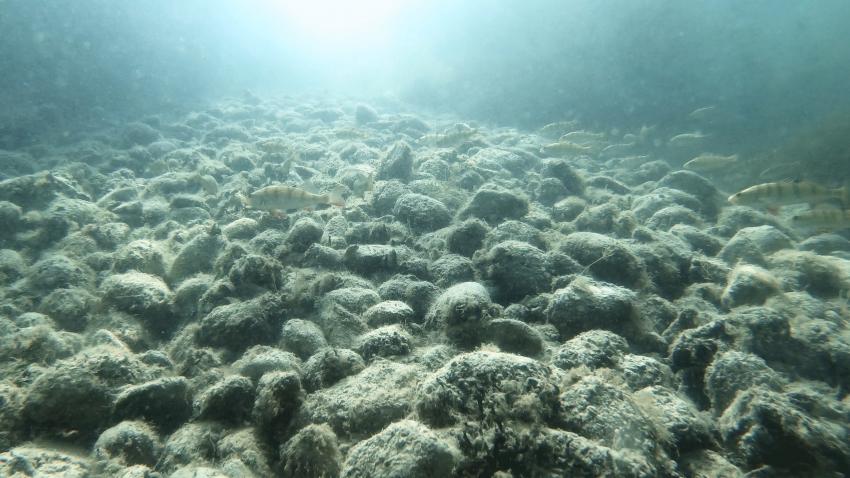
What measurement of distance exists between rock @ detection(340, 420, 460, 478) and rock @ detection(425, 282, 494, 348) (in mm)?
1319

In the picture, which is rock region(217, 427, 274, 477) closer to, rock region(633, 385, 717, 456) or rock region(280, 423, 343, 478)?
rock region(280, 423, 343, 478)

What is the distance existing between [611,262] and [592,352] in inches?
69.7

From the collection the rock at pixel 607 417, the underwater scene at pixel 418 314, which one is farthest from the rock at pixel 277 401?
the rock at pixel 607 417

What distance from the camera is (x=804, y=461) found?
1.85 metres

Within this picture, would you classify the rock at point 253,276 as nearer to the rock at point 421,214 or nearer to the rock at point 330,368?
the rock at point 330,368

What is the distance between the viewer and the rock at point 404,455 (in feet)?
5.20

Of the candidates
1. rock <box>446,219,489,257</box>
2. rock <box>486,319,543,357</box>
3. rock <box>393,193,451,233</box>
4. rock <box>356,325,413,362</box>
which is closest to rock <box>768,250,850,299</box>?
rock <box>486,319,543,357</box>

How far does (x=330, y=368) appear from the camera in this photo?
2.63 meters

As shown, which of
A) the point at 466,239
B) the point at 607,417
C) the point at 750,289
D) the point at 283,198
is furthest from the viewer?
the point at 283,198

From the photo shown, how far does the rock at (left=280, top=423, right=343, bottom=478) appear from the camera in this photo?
192 cm

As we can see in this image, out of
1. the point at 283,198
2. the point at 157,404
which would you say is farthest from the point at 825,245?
the point at 157,404

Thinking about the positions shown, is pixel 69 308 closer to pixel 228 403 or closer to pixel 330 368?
pixel 228 403

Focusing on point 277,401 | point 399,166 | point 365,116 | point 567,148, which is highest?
point 365,116

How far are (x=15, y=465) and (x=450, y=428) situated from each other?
85.1 inches
